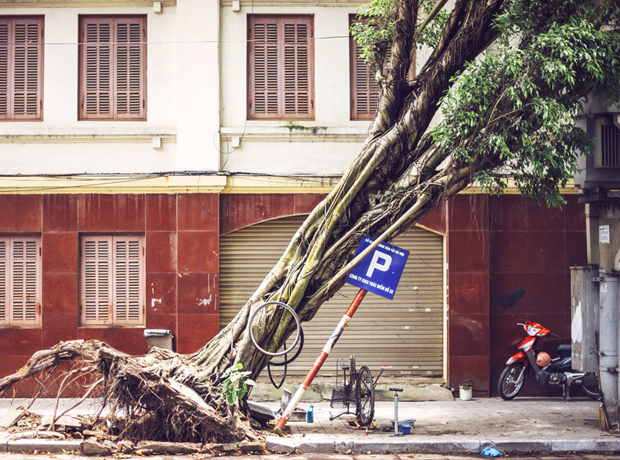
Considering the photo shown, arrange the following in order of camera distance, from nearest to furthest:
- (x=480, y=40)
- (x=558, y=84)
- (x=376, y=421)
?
(x=558, y=84) → (x=480, y=40) → (x=376, y=421)

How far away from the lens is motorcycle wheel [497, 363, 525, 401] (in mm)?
11523

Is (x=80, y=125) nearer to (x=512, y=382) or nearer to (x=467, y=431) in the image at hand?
(x=467, y=431)

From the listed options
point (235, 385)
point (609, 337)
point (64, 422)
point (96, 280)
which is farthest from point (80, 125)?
point (609, 337)

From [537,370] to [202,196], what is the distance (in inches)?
279

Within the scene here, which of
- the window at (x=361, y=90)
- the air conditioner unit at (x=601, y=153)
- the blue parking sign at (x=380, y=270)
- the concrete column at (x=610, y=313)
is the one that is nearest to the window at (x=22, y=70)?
the window at (x=361, y=90)

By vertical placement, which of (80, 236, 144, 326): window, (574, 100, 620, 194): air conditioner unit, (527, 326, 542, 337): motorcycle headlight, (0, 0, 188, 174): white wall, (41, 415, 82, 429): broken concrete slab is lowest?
(41, 415, 82, 429): broken concrete slab

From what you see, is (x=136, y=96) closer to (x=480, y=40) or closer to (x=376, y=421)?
(x=480, y=40)

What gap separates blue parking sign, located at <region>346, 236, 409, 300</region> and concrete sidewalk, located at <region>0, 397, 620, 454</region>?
6.87 ft

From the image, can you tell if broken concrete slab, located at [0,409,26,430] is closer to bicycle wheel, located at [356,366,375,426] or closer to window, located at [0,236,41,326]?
window, located at [0,236,41,326]

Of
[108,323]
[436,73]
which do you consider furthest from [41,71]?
[436,73]

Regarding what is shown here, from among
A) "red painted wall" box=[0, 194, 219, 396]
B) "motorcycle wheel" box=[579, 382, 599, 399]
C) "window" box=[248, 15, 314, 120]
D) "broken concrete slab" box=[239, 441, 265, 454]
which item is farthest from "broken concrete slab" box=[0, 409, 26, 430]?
"motorcycle wheel" box=[579, 382, 599, 399]

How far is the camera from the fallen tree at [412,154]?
8.09 meters

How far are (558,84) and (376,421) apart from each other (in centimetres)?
575

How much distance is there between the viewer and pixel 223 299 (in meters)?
12.3
